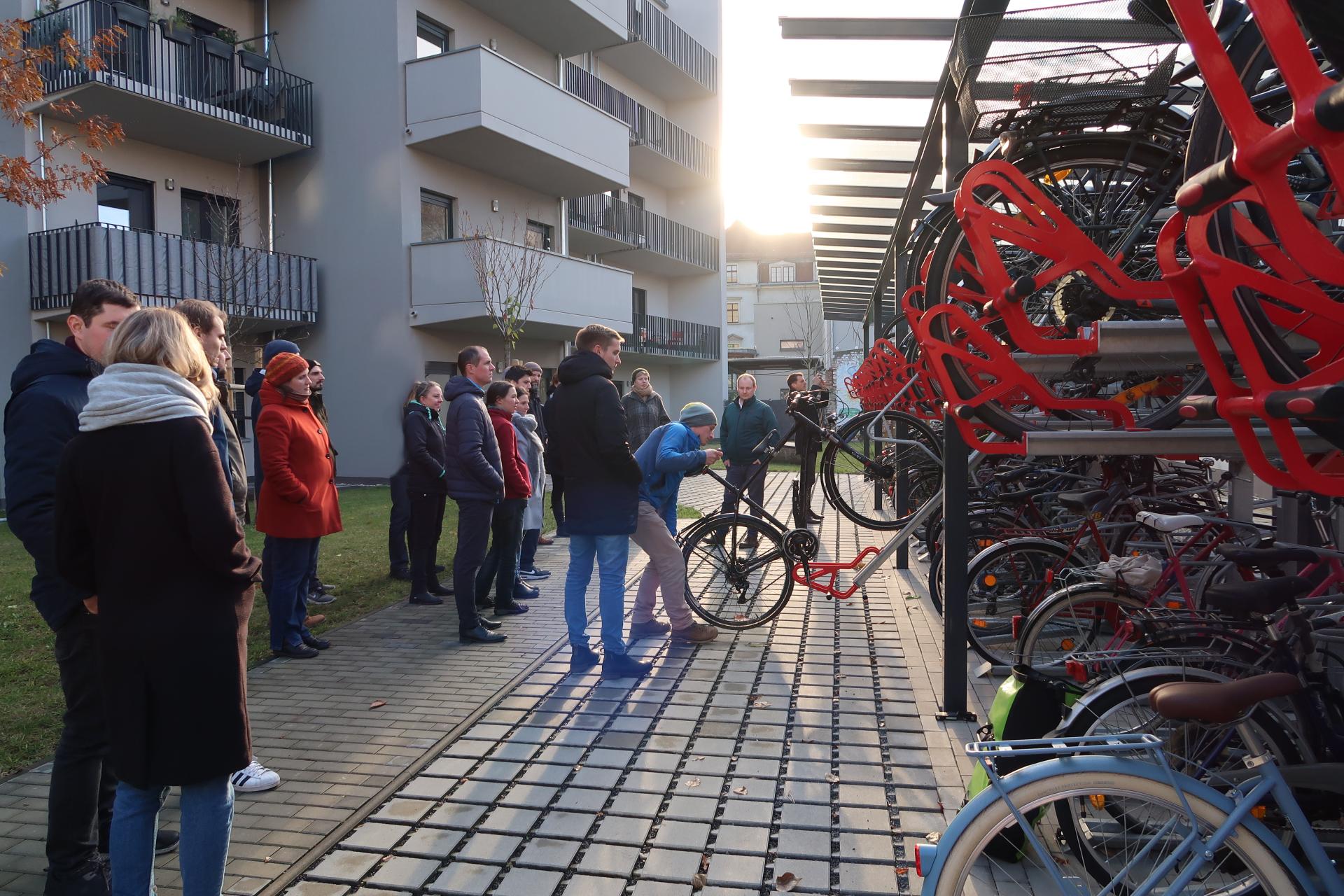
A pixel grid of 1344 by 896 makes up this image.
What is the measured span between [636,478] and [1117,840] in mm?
3552

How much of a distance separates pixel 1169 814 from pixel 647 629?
15.8ft

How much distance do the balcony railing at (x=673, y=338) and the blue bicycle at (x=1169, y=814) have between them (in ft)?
81.4

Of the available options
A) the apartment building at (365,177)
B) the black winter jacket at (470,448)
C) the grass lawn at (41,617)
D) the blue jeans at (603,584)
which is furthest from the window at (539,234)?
the blue jeans at (603,584)

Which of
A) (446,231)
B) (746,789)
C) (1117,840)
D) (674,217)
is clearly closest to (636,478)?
(746,789)

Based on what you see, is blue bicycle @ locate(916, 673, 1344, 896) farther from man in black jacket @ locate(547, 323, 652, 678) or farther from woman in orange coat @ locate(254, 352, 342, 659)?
woman in orange coat @ locate(254, 352, 342, 659)

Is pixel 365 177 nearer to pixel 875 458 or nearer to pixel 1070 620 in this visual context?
pixel 875 458

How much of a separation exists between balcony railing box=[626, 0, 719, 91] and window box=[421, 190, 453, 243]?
24.5 feet

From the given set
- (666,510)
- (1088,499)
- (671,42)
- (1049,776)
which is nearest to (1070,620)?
(1088,499)

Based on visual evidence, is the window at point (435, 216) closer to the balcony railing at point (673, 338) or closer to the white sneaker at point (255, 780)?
the balcony railing at point (673, 338)

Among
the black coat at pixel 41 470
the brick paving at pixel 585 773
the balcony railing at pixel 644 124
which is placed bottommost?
the brick paving at pixel 585 773

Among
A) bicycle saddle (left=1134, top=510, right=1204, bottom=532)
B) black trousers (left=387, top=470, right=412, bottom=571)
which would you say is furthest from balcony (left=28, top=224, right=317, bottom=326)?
bicycle saddle (left=1134, top=510, right=1204, bottom=532)

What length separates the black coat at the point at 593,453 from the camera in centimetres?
561

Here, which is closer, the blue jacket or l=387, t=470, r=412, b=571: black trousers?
the blue jacket

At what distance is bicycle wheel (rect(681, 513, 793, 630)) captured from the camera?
6.82 m
